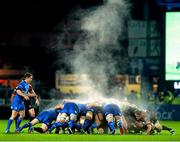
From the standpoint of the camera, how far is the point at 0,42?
7088 centimetres

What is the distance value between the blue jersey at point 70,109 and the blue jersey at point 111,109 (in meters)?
0.92

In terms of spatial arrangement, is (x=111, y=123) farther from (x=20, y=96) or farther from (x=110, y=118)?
(x=20, y=96)

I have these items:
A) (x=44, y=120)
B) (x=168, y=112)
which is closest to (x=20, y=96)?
(x=44, y=120)

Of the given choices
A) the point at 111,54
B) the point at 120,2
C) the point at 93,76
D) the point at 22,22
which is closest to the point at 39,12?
the point at 22,22

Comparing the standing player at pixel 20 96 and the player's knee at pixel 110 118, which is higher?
the standing player at pixel 20 96

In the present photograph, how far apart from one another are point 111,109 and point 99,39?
18.2m

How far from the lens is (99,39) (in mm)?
41406

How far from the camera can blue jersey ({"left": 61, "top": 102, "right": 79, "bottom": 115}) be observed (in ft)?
77.7

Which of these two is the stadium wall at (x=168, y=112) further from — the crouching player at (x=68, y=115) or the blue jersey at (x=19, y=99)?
the blue jersey at (x=19, y=99)

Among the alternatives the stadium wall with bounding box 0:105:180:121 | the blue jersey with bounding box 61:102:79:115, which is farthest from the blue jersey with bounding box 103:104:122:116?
the stadium wall with bounding box 0:105:180:121

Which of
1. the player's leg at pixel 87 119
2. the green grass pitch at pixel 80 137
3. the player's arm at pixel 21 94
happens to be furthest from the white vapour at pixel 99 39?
the green grass pitch at pixel 80 137

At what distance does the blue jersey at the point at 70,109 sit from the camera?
23.7 meters

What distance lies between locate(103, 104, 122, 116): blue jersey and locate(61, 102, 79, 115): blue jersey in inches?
36.3

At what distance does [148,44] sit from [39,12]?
29040 millimetres
